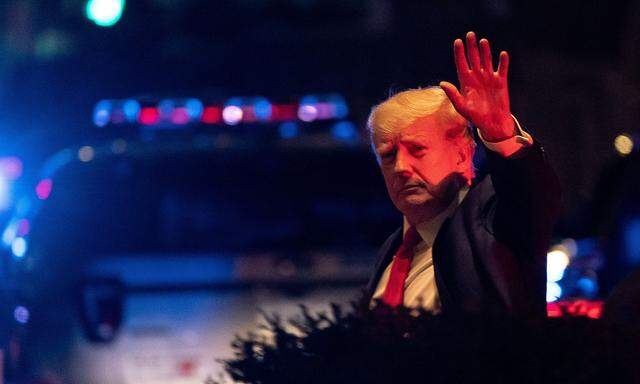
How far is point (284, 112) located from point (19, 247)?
1628mm

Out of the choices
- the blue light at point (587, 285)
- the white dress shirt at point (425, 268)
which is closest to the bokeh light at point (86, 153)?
the blue light at point (587, 285)

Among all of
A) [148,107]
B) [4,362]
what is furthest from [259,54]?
[4,362]

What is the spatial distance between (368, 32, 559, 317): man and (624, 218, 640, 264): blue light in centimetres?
410

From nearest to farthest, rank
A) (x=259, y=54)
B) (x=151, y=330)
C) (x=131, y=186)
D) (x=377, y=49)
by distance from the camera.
A: 1. (x=151, y=330)
2. (x=131, y=186)
3. (x=259, y=54)
4. (x=377, y=49)

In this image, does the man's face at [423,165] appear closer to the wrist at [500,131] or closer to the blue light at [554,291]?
the wrist at [500,131]

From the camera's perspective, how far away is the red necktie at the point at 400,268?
11.4ft

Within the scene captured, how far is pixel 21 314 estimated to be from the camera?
19.0 ft

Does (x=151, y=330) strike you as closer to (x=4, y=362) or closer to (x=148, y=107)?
(x=4, y=362)

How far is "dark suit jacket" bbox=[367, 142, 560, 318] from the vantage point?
3133 millimetres

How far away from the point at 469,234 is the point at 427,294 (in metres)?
0.21

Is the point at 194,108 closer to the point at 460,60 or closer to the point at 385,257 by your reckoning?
the point at 385,257

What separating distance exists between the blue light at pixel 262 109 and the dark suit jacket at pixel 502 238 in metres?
3.62

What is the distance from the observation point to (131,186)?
612 centimetres

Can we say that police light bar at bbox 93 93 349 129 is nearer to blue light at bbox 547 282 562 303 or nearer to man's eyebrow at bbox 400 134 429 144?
blue light at bbox 547 282 562 303
